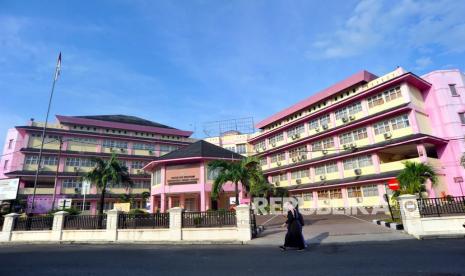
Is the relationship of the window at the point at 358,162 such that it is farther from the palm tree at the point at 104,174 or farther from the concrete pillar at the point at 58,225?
the concrete pillar at the point at 58,225

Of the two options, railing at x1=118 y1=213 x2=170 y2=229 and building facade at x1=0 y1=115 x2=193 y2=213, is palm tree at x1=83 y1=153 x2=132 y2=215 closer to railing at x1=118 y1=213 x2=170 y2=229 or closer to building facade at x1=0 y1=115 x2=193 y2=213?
railing at x1=118 y1=213 x2=170 y2=229

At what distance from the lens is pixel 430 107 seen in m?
27.7

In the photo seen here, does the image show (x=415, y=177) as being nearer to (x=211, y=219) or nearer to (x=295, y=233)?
(x=295, y=233)

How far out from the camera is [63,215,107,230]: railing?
636 inches

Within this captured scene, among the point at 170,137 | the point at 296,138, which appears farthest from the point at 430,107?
the point at 170,137

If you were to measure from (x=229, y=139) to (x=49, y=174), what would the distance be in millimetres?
28296

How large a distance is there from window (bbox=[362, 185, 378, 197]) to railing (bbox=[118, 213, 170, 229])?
21.9 meters

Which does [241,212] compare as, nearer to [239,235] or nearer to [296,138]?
[239,235]

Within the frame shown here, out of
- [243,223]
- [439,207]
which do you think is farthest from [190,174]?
[439,207]

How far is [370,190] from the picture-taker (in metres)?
28.1

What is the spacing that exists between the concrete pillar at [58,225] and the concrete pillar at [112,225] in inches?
136

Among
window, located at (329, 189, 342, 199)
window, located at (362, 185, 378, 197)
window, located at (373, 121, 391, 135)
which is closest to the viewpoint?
window, located at (362, 185, 378, 197)

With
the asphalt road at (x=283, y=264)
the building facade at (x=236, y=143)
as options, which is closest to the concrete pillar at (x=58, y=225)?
the asphalt road at (x=283, y=264)

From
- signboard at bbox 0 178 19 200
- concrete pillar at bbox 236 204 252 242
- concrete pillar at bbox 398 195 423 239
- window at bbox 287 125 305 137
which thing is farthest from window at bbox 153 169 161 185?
concrete pillar at bbox 398 195 423 239
